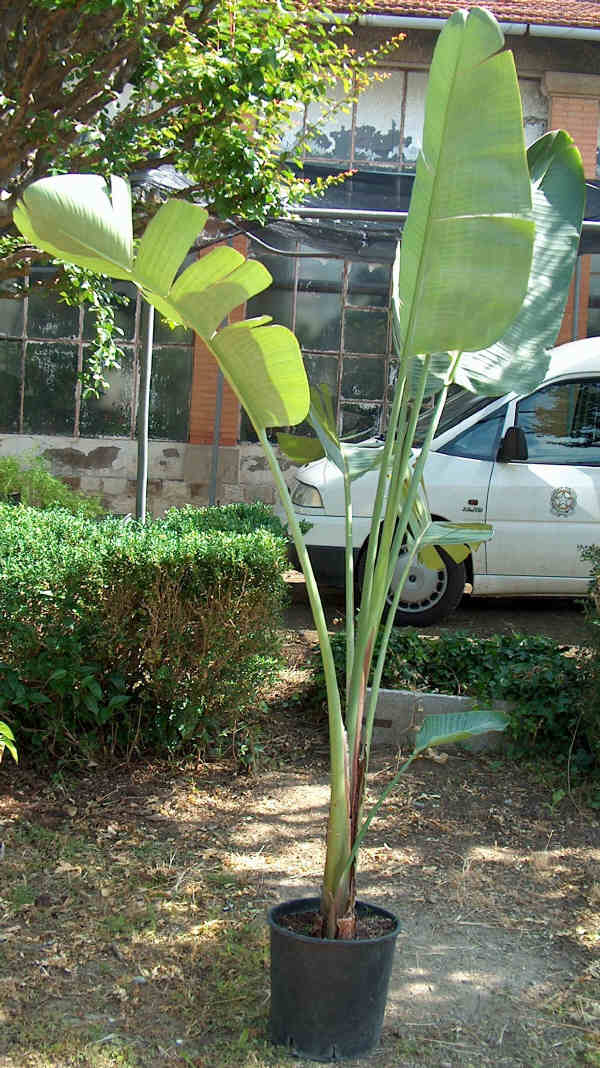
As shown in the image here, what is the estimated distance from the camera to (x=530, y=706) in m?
5.43

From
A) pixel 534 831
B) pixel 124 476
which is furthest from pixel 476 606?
pixel 124 476

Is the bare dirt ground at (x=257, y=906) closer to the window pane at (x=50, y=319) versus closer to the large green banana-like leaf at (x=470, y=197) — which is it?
the large green banana-like leaf at (x=470, y=197)

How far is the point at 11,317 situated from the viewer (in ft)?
44.6

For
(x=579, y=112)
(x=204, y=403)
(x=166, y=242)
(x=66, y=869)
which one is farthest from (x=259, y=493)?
(x=166, y=242)

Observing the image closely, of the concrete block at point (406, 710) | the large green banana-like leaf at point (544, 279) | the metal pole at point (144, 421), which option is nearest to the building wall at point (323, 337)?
the metal pole at point (144, 421)

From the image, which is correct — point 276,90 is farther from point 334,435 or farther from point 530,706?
point 530,706

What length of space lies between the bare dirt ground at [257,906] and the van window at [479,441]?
3600mm

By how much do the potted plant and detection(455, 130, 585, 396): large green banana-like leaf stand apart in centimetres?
29

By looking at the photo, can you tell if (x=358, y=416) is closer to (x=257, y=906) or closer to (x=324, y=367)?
(x=324, y=367)

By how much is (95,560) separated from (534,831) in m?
2.39

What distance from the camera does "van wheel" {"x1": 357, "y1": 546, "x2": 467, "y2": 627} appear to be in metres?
8.40

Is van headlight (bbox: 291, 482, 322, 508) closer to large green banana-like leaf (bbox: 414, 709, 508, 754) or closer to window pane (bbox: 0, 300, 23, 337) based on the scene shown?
large green banana-like leaf (bbox: 414, 709, 508, 754)

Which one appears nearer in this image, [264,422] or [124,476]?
[264,422]

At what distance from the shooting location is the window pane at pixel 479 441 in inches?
340
